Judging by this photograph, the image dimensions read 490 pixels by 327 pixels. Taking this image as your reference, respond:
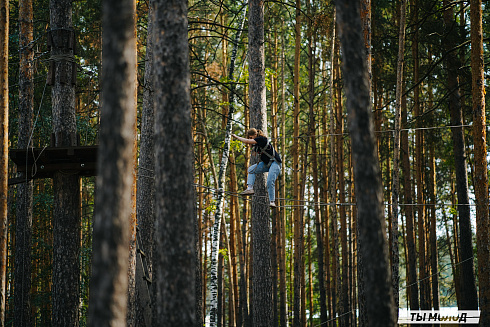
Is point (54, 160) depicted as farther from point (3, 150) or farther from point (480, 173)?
point (480, 173)

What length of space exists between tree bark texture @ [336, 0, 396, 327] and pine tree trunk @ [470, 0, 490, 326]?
5145 millimetres

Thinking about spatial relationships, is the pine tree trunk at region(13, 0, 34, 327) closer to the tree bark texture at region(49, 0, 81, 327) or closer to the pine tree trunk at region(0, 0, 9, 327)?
the pine tree trunk at region(0, 0, 9, 327)

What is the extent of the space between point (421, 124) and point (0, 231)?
12.4 meters

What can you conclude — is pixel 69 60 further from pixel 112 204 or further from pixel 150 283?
pixel 112 204

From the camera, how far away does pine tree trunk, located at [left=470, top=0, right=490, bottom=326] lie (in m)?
9.67

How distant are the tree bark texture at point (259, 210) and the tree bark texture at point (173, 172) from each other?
4.12 m

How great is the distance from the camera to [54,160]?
8508mm

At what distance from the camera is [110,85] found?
177 inches

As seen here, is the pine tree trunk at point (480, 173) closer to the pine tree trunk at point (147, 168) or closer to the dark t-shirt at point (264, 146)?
the dark t-shirt at point (264, 146)

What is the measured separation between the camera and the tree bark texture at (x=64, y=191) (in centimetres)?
826

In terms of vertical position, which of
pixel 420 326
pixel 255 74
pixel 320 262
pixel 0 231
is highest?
pixel 255 74

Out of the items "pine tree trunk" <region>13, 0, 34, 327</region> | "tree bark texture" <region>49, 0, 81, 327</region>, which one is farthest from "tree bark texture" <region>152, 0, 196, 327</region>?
"pine tree trunk" <region>13, 0, 34, 327</region>

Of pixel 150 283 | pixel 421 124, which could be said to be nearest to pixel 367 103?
pixel 150 283

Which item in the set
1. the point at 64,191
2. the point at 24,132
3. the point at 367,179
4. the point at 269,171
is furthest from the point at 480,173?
the point at 24,132
